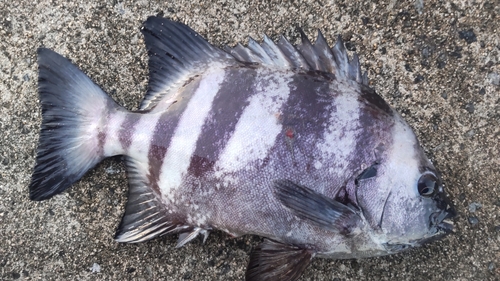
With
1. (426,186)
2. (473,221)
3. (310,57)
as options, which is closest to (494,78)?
(473,221)

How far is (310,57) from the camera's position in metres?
1.57

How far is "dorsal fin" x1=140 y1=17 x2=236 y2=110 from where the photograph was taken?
5.42 feet

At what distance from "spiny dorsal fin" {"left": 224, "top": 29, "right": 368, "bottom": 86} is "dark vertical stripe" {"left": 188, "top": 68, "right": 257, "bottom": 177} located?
0.31ft

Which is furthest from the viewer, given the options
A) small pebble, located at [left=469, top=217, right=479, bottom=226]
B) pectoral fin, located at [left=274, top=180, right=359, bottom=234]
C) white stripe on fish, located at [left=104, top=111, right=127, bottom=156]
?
small pebble, located at [left=469, top=217, right=479, bottom=226]

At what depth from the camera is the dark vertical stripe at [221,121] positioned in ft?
4.93

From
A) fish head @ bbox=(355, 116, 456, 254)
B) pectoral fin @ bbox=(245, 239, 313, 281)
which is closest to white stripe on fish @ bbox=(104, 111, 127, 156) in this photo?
pectoral fin @ bbox=(245, 239, 313, 281)

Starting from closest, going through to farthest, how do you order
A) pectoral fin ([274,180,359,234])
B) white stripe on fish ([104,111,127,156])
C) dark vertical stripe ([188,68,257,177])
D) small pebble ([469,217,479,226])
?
pectoral fin ([274,180,359,234]) < dark vertical stripe ([188,68,257,177]) < white stripe on fish ([104,111,127,156]) < small pebble ([469,217,479,226])

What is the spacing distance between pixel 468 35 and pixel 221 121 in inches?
44.8

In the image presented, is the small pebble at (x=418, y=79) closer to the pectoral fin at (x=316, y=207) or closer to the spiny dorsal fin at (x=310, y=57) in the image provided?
the spiny dorsal fin at (x=310, y=57)

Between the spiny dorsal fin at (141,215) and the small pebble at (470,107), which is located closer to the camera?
the spiny dorsal fin at (141,215)

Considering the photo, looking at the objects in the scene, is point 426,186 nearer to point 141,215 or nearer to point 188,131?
point 188,131

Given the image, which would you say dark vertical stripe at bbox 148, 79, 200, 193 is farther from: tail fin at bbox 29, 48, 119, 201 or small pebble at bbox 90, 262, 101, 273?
small pebble at bbox 90, 262, 101, 273

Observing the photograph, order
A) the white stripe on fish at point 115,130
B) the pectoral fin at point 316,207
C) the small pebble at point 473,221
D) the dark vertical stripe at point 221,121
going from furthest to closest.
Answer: the small pebble at point 473,221, the white stripe on fish at point 115,130, the dark vertical stripe at point 221,121, the pectoral fin at point 316,207

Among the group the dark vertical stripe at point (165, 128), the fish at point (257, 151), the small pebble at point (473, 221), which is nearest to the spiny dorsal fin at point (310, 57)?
the fish at point (257, 151)
